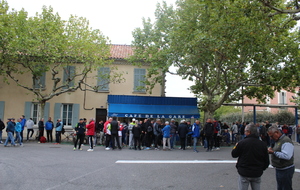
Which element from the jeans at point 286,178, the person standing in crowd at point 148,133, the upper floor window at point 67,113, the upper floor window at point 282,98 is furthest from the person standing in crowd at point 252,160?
the upper floor window at point 282,98

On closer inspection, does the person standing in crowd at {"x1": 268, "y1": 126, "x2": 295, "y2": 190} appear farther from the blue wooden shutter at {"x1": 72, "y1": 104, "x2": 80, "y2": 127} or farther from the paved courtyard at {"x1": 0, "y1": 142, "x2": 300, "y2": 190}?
the blue wooden shutter at {"x1": 72, "y1": 104, "x2": 80, "y2": 127}

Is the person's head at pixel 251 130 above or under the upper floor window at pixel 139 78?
under

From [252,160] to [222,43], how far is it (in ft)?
32.9

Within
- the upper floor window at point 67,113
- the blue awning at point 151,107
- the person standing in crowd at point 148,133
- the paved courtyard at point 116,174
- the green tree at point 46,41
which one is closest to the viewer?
the paved courtyard at point 116,174

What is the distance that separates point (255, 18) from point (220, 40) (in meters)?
3.10

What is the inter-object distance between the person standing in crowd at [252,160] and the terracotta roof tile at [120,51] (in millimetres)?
17451

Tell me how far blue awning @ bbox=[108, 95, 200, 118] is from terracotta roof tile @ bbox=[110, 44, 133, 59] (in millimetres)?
3497

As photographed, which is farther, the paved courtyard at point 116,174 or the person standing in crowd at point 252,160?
the paved courtyard at point 116,174

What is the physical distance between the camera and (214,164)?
9.95m

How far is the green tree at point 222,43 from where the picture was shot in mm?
11516

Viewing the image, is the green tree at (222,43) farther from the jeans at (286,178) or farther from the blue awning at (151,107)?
the jeans at (286,178)

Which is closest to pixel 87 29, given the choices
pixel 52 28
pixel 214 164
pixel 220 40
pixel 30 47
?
pixel 52 28

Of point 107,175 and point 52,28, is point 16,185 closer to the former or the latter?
point 107,175

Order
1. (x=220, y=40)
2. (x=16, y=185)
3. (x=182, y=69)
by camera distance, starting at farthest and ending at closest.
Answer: (x=182, y=69) < (x=220, y=40) < (x=16, y=185)
